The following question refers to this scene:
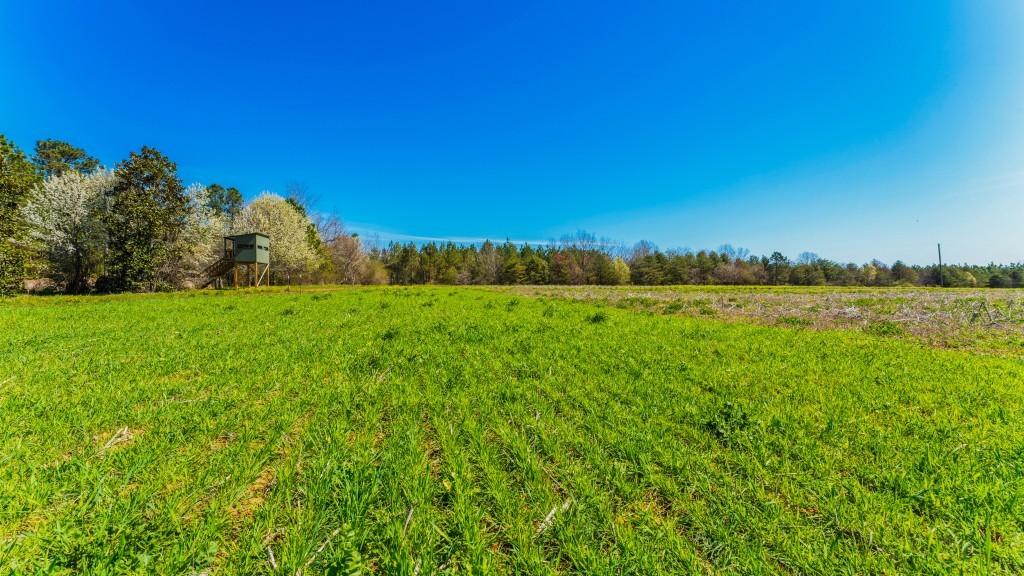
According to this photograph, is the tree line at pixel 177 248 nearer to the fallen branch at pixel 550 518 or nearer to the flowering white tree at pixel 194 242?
the flowering white tree at pixel 194 242

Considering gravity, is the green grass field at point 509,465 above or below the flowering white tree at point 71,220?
below

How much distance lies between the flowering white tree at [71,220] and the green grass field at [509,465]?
39.9 meters

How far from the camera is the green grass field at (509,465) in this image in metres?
1.96

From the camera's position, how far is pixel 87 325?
28.6 ft

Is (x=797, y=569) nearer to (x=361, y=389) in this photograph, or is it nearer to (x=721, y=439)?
(x=721, y=439)

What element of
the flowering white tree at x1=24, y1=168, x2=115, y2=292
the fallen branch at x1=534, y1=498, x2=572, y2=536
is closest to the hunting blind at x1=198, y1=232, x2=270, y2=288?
the flowering white tree at x1=24, y1=168, x2=115, y2=292

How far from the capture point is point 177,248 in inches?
1180

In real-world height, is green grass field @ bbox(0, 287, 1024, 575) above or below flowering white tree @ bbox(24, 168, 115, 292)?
below

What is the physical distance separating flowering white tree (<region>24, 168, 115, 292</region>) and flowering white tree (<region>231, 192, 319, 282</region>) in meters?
11.7

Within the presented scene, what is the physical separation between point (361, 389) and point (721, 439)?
175 inches

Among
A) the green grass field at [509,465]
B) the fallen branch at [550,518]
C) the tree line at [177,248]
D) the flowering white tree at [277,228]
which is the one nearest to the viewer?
the green grass field at [509,465]

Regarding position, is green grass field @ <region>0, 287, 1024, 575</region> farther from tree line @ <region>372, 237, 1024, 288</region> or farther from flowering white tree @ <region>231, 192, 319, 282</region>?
tree line @ <region>372, 237, 1024, 288</region>

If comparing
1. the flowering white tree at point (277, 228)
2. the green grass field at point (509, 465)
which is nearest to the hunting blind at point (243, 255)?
the flowering white tree at point (277, 228)

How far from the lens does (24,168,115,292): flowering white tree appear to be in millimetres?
28688
